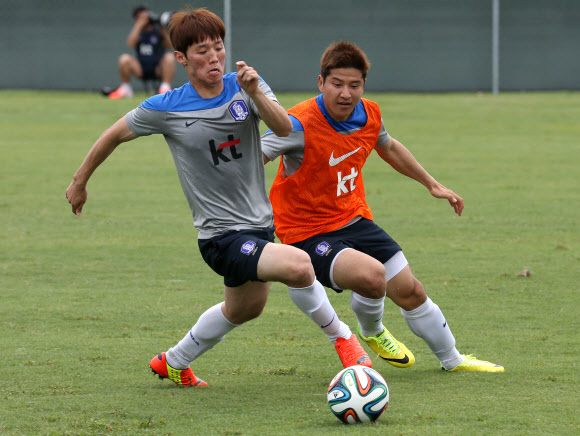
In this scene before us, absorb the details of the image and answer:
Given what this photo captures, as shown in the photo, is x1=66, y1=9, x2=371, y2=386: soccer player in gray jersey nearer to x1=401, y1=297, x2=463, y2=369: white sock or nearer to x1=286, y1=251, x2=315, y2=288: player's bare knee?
x1=286, y1=251, x2=315, y2=288: player's bare knee

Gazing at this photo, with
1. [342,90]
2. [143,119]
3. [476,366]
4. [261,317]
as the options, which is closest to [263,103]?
[143,119]

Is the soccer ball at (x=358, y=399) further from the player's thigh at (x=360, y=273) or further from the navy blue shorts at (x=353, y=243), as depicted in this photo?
the navy blue shorts at (x=353, y=243)

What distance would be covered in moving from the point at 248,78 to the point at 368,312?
5.03 feet

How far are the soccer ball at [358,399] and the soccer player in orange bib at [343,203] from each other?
0.79m

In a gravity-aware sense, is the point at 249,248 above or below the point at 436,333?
above

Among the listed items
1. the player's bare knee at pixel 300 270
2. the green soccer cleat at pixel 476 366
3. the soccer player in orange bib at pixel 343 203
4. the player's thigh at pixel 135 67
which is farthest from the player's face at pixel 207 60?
the player's thigh at pixel 135 67

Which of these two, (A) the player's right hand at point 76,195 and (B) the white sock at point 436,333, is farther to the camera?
(B) the white sock at point 436,333

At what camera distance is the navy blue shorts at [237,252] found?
4441mm

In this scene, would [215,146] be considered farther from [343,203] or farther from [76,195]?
[343,203]

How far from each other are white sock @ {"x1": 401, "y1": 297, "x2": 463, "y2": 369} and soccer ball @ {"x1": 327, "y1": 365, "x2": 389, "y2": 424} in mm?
889

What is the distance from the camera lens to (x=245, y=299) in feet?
15.6

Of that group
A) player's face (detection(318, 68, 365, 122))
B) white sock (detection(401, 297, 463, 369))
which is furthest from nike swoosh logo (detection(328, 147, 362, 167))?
white sock (detection(401, 297, 463, 369))

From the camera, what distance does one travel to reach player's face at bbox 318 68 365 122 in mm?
4957

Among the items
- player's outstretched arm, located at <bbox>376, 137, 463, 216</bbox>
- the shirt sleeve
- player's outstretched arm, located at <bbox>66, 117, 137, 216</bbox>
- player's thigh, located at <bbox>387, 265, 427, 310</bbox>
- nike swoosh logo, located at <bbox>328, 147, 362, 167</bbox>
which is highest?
the shirt sleeve
